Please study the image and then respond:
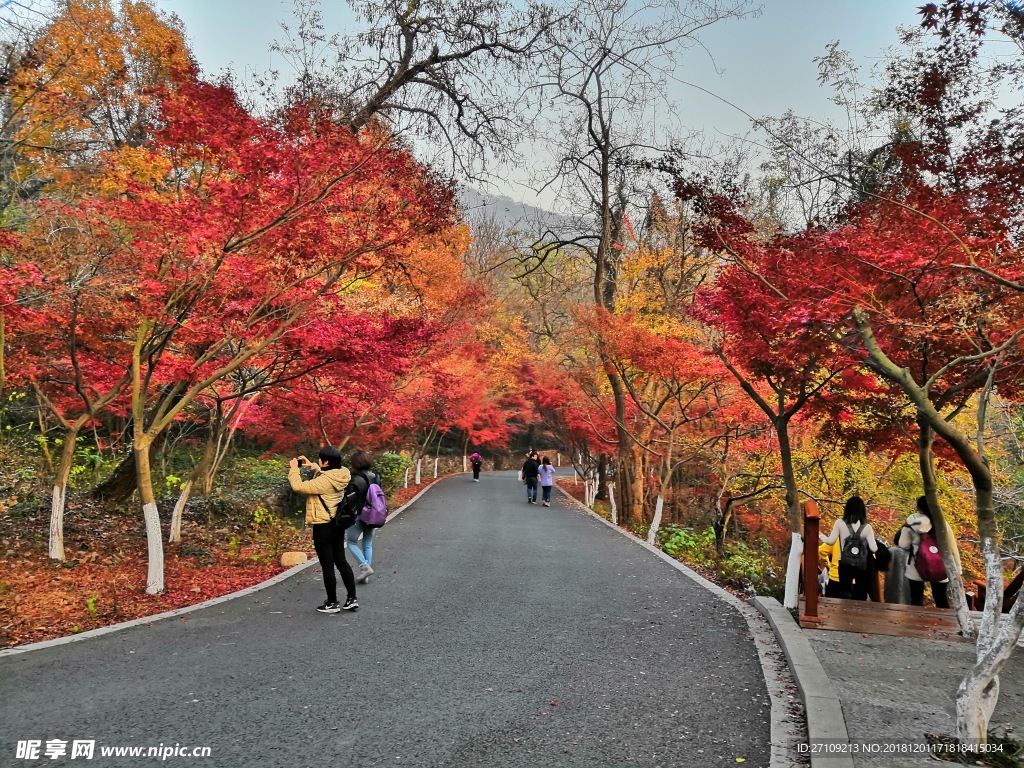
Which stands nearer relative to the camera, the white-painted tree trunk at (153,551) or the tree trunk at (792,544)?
the tree trunk at (792,544)

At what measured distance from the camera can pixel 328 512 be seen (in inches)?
241

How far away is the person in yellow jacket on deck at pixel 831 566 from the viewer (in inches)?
308

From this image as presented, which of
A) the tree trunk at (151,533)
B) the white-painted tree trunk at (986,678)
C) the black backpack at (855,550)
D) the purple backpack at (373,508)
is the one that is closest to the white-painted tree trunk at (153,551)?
the tree trunk at (151,533)

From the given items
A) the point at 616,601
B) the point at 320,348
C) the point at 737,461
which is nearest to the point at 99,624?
the point at 320,348

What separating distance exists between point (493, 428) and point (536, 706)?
1269 inches

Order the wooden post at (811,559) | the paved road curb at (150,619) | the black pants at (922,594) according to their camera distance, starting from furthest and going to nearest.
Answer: the black pants at (922,594) → the wooden post at (811,559) → the paved road curb at (150,619)

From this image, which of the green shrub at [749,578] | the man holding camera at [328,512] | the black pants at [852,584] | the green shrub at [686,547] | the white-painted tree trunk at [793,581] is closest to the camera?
the man holding camera at [328,512]

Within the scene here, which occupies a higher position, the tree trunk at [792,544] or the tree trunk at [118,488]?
the tree trunk at [792,544]

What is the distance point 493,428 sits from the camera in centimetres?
3628

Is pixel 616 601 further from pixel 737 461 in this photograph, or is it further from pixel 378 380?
pixel 737 461

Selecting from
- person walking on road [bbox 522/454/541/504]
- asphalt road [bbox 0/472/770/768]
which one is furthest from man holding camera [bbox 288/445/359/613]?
person walking on road [bbox 522/454/541/504]

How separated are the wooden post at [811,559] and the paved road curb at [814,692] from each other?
230 millimetres

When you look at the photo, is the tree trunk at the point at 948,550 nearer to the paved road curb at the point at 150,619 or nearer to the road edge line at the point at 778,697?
the road edge line at the point at 778,697

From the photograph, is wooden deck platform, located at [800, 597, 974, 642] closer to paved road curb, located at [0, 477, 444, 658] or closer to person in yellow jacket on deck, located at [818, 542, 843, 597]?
person in yellow jacket on deck, located at [818, 542, 843, 597]
